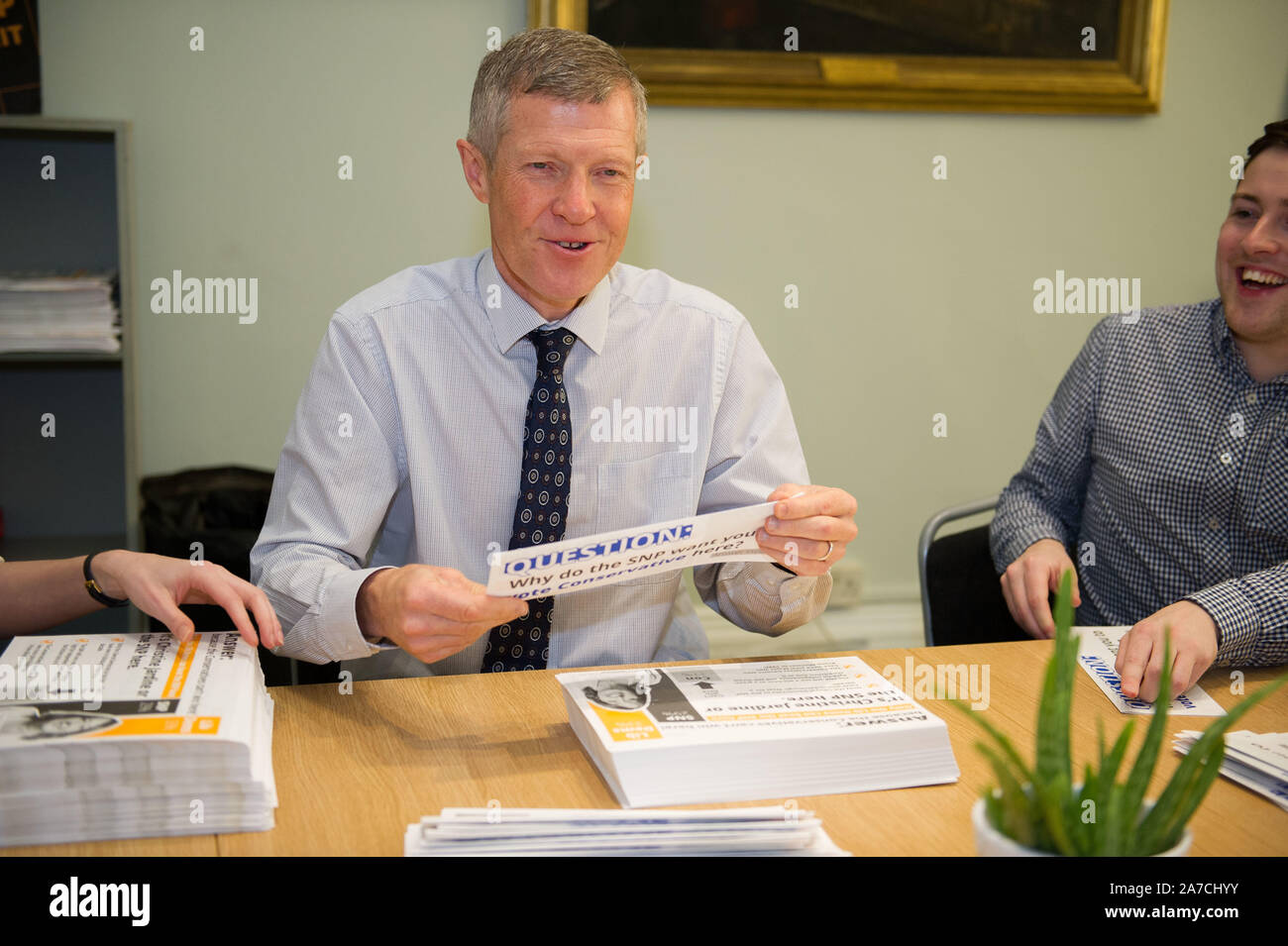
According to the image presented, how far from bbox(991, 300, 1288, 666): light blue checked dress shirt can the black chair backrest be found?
5 centimetres

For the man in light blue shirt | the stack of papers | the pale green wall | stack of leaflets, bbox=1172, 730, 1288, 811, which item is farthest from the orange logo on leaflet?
the pale green wall

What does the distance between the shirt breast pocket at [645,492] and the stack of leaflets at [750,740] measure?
495 millimetres

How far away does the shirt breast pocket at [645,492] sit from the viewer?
65.3 inches

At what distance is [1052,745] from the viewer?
0.73 m

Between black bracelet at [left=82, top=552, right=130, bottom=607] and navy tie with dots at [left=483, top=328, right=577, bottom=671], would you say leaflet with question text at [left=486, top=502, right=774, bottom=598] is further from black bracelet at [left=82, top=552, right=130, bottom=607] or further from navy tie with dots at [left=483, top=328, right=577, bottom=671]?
black bracelet at [left=82, top=552, right=130, bottom=607]

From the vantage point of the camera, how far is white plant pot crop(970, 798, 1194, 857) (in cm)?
74

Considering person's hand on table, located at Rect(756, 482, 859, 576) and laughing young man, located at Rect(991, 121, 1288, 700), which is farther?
laughing young man, located at Rect(991, 121, 1288, 700)

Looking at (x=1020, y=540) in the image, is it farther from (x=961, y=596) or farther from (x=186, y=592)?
(x=186, y=592)

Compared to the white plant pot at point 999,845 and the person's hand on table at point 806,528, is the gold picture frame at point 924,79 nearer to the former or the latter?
the person's hand on table at point 806,528

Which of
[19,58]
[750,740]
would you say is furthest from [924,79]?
[750,740]

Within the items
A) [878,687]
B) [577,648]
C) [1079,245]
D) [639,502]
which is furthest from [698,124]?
[878,687]

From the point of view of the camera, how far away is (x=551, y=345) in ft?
5.32

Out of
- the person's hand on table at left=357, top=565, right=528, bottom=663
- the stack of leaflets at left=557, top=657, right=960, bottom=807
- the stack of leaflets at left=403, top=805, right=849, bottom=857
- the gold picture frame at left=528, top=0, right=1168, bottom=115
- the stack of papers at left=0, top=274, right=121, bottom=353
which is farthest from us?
the gold picture frame at left=528, top=0, right=1168, bottom=115
